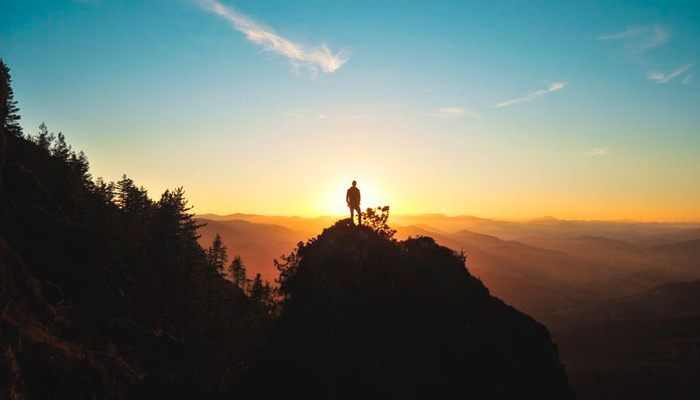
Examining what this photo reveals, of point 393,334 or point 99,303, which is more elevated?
point 393,334

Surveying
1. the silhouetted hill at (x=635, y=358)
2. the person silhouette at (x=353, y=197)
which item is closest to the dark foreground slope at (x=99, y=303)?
the person silhouette at (x=353, y=197)

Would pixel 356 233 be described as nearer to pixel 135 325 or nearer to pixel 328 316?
pixel 328 316

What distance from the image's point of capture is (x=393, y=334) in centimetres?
1902

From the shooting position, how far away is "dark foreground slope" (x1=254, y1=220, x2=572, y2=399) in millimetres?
17766

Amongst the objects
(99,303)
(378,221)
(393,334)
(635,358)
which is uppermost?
(378,221)

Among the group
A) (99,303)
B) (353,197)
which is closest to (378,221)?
(353,197)

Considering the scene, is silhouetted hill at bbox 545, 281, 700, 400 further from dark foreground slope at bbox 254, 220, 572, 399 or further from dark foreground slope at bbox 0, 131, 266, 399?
dark foreground slope at bbox 0, 131, 266, 399

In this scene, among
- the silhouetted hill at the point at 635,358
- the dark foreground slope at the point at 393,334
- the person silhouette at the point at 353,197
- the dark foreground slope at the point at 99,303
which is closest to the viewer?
the dark foreground slope at the point at 393,334

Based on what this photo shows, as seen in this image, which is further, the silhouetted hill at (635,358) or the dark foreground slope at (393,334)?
the silhouetted hill at (635,358)

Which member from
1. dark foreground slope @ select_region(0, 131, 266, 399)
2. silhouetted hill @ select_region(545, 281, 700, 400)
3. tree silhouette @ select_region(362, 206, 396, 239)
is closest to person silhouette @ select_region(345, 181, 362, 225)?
tree silhouette @ select_region(362, 206, 396, 239)

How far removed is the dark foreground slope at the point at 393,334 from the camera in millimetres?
17766

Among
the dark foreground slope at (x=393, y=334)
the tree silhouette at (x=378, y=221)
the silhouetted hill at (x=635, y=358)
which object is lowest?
the silhouetted hill at (x=635, y=358)

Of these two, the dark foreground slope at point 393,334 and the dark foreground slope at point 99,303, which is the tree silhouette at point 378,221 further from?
the dark foreground slope at point 99,303

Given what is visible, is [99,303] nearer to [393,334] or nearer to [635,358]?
[393,334]
